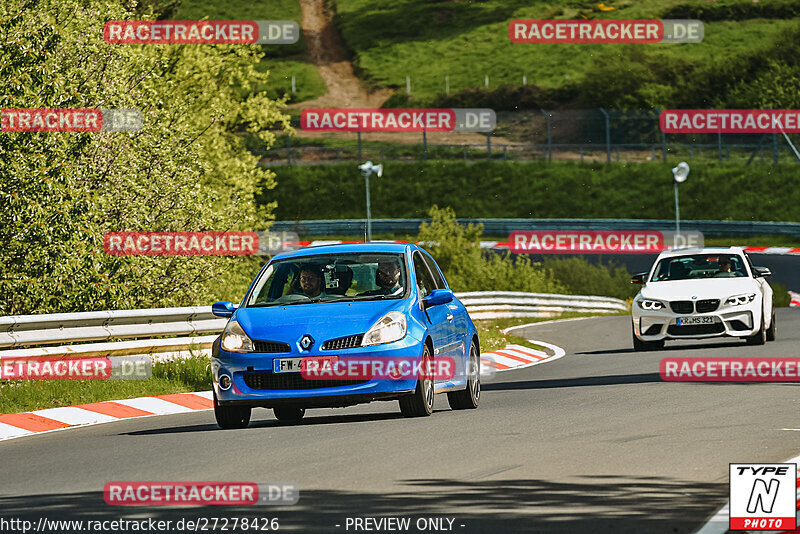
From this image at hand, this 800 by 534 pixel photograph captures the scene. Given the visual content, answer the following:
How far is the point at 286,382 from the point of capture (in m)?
12.5

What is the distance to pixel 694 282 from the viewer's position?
22062mm

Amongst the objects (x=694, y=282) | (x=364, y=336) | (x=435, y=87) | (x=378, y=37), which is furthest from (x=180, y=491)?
(x=378, y=37)

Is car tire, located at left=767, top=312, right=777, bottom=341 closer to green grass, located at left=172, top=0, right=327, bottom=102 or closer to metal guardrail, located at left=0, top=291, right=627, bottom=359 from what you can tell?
metal guardrail, located at left=0, top=291, right=627, bottom=359

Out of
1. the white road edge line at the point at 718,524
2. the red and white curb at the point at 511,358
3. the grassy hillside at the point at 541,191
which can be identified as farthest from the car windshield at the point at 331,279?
the grassy hillside at the point at 541,191

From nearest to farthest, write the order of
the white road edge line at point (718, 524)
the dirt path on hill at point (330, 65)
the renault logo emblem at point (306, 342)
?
the white road edge line at point (718, 524) < the renault logo emblem at point (306, 342) < the dirt path on hill at point (330, 65)

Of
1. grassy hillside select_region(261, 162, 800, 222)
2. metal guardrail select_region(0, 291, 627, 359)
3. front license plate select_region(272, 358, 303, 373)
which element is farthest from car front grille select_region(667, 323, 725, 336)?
grassy hillside select_region(261, 162, 800, 222)

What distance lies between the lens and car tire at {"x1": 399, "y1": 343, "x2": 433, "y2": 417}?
1294 centimetres

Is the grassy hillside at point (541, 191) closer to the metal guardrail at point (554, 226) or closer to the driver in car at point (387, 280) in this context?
the metal guardrail at point (554, 226)

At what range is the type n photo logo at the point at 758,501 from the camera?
7.34m

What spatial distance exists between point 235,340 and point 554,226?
52922 mm

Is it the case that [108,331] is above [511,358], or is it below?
above

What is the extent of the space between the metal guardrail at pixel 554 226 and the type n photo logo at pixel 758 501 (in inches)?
1940

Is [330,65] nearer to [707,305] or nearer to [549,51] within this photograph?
[549,51]

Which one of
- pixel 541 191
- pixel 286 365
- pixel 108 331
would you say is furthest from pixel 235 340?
pixel 541 191
